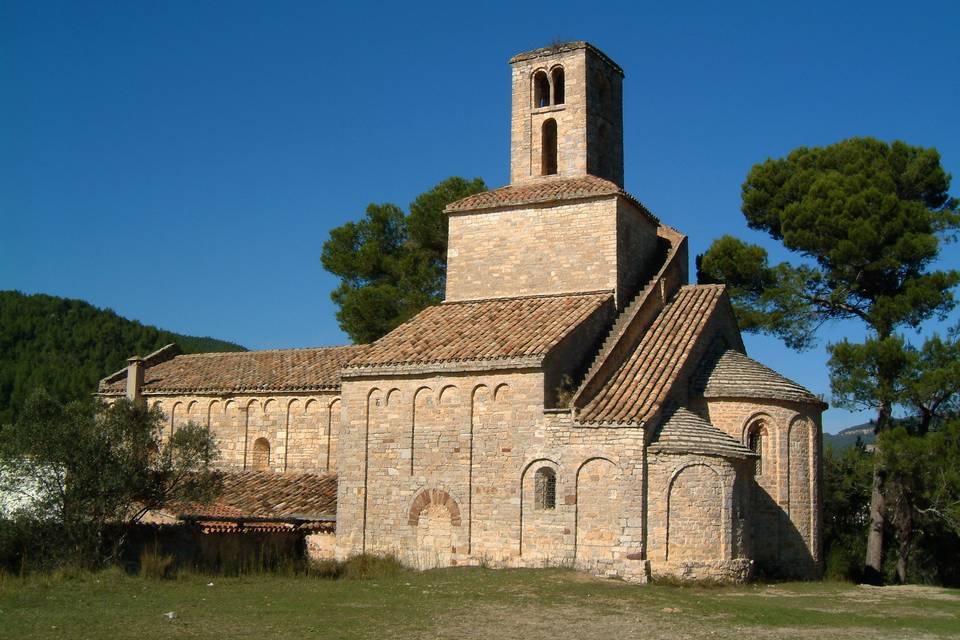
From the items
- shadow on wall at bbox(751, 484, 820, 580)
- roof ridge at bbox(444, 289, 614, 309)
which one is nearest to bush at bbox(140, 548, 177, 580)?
roof ridge at bbox(444, 289, 614, 309)

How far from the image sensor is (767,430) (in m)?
20.5

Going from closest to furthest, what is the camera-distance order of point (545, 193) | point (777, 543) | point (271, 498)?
point (777, 543) < point (545, 193) < point (271, 498)

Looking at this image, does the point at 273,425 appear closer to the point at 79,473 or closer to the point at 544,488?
the point at 79,473

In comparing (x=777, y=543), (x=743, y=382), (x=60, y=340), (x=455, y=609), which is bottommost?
(x=455, y=609)

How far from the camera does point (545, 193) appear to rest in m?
23.5

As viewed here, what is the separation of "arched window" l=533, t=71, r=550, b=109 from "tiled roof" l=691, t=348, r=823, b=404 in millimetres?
8627

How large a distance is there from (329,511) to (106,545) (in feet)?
18.3

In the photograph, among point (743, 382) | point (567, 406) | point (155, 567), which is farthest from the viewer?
point (743, 382)

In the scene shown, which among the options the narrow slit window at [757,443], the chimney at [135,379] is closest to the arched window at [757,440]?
the narrow slit window at [757,443]

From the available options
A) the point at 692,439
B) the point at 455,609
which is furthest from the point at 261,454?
the point at 455,609

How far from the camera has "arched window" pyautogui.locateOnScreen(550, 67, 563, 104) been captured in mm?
25297

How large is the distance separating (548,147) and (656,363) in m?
7.83

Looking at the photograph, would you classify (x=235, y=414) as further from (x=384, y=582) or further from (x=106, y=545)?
(x=384, y=582)

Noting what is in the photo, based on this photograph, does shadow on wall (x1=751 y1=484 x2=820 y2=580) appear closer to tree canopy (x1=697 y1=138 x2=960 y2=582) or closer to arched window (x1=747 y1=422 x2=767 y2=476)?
arched window (x1=747 y1=422 x2=767 y2=476)
